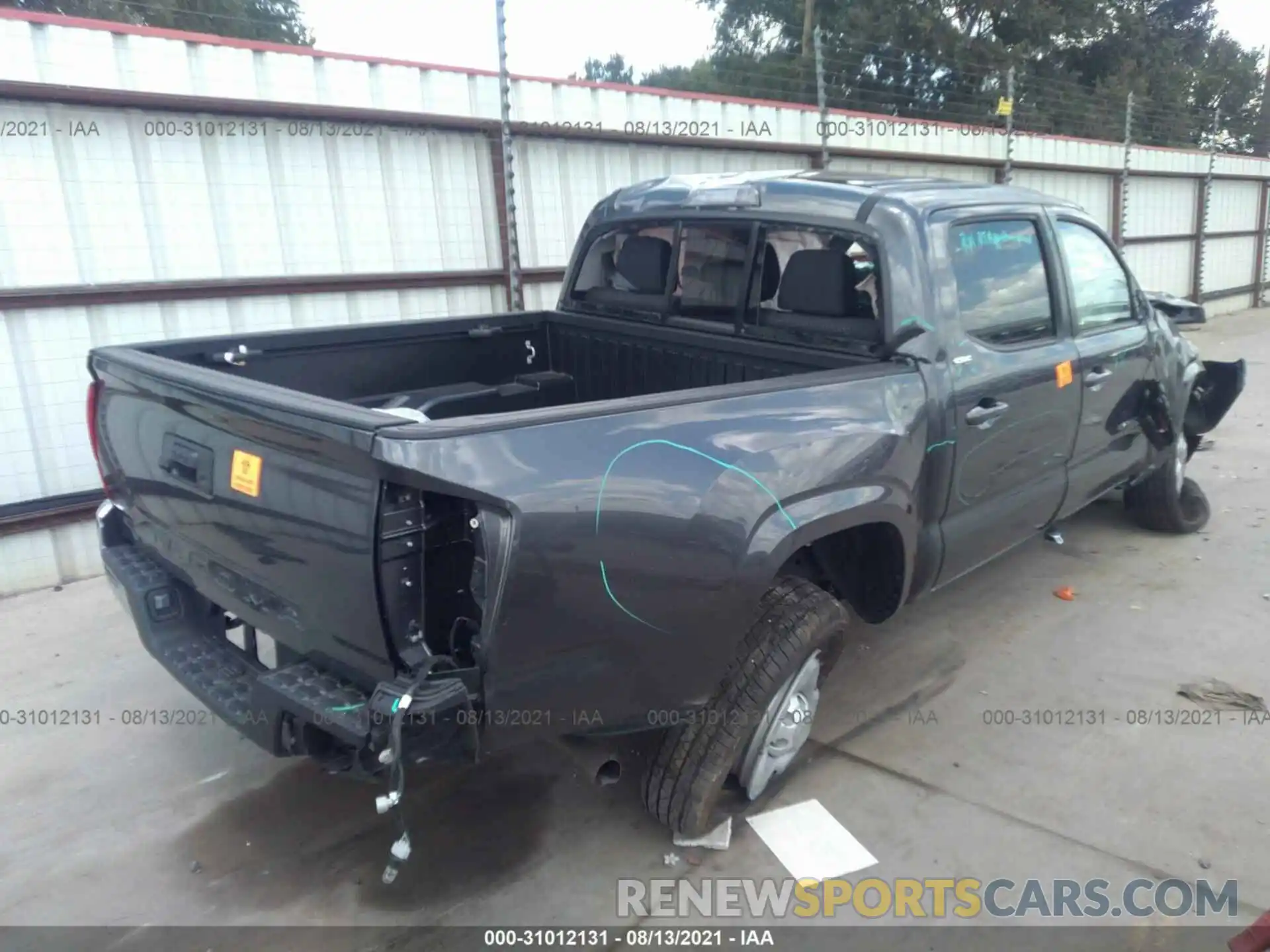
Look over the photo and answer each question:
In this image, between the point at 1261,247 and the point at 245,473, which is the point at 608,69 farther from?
the point at 245,473

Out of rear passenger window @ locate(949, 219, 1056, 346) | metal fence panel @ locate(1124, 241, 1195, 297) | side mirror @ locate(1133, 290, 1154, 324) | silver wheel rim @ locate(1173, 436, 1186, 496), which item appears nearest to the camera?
rear passenger window @ locate(949, 219, 1056, 346)

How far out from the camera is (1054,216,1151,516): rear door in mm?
4148

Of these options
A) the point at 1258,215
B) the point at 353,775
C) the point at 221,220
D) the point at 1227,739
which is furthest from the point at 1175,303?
the point at 1258,215

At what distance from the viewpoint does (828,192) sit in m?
3.56

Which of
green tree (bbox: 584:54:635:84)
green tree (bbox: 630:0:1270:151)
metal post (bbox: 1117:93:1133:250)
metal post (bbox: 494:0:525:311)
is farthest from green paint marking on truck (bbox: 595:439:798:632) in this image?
green tree (bbox: 584:54:635:84)

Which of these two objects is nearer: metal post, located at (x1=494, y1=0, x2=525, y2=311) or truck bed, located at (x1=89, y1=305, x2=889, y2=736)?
truck bed, located at (x1=89, y1=305, x2=889, y2=736)

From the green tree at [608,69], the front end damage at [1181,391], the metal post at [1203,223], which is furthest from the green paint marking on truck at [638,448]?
the green tree at [608,69]

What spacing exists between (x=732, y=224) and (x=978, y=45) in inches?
858

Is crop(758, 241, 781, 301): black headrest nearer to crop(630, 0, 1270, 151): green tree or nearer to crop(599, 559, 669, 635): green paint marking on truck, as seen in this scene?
crop(599, 559, 669, 635): green paint marking on truck

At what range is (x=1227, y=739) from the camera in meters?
3.50

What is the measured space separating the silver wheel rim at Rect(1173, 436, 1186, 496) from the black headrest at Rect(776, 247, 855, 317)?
9.15 feet

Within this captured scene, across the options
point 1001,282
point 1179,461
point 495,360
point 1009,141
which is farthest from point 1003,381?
point 1009,141

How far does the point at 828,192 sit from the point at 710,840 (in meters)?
2.31

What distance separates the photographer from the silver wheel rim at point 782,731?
294 cm
